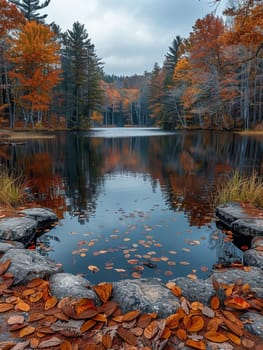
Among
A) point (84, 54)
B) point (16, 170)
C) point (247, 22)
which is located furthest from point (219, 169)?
point (84, 54)

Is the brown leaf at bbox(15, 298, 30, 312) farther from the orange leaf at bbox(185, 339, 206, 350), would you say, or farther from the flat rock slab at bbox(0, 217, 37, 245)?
the flat rock slab at bbox(0, 217, 37, 245)

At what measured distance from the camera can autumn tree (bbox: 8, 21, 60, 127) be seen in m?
27.4

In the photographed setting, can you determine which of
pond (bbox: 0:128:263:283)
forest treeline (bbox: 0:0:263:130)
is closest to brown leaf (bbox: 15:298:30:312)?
pond (bbox: 0:128:263:283)

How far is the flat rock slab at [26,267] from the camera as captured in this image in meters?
2.63

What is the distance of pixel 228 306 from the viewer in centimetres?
223

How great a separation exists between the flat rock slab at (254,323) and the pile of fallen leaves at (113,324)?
0.15 ft

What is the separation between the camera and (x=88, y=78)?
1630 inches

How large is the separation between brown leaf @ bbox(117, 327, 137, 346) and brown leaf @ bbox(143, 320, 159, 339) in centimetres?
9

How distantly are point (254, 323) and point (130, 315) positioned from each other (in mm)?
924

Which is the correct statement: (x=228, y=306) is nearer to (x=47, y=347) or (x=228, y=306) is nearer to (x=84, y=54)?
(x=47, y=347)

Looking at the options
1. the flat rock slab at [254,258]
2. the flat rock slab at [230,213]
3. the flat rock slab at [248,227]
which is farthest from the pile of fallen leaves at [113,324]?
the flat rock slab at [230,213]

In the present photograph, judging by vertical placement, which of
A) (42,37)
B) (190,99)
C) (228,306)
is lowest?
(228,306)

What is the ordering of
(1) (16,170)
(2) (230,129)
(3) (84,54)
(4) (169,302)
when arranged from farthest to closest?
(3) (84,54), (2) (230,129), (1) (16,170), (4) (169,302)

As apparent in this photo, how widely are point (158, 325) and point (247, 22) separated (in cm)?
986
